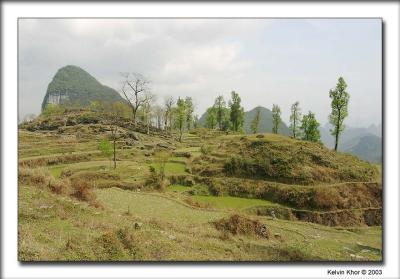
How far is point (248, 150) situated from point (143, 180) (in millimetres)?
11311

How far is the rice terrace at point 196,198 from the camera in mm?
10945

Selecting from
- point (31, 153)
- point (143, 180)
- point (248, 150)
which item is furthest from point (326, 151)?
point (31, 153)

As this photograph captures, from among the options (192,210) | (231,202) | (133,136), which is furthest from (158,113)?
(192,210)

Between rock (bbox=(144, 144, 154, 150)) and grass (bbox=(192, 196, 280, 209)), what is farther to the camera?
rock (bbox=(144, 144, 154, 150))

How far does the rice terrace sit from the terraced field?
0.05 metres

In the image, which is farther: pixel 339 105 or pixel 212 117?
pixel 212 117

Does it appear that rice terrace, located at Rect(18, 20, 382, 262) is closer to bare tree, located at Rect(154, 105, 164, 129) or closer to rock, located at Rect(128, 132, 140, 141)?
rock, located at Rect(128, 132, 140, 141)

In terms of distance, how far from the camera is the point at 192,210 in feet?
59.5

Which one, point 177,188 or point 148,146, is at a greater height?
point 148,146

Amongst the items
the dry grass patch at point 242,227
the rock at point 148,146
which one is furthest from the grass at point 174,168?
the dry grass patch at point 242,227

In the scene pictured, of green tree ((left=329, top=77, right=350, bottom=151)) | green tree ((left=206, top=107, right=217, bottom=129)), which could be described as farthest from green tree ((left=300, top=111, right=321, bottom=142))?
green tree ((left=206, top=107, right=217, bottom=129))

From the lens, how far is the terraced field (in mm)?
10672

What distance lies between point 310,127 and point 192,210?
117 ft

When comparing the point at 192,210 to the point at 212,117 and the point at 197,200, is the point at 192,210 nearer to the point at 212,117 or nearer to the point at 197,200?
the point at 197,200
